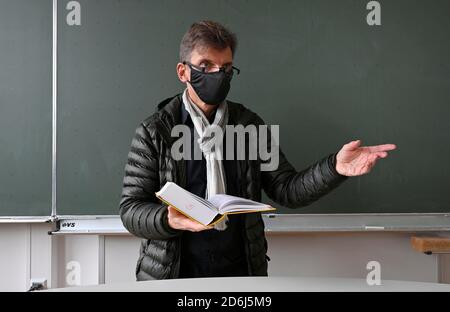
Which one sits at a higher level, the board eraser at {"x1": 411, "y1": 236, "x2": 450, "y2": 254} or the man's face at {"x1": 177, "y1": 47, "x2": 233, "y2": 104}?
the man's face at {"x1": 177, "y1": 47, "x2": 233, "y2": 104}

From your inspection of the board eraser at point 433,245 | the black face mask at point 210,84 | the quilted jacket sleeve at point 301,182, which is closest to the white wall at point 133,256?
the board eraser at point 433,245

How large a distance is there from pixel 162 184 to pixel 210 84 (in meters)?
0.41

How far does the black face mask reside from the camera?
147 centimetres

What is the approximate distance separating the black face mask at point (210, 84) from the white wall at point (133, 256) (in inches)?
37.7

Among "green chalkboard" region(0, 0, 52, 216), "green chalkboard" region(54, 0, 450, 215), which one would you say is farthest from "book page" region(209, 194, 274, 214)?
"green chalkboard" region(0, 0, 52, 216)

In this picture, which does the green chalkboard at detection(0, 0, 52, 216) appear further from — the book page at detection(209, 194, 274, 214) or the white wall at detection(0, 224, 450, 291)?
the book page at detection(209, 194, 274, 214)

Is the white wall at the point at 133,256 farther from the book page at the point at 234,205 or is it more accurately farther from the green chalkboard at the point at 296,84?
the book page at the point at 234,205

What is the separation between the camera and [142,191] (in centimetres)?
143

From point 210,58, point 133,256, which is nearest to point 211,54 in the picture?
point 210,58

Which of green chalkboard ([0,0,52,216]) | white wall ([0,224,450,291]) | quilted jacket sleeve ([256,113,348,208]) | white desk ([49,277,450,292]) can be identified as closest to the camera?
white desk ([49,277,450,292])

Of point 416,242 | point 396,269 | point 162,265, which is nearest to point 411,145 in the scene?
point 416,242

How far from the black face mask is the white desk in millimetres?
673

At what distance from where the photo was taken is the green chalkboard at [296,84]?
2.04m

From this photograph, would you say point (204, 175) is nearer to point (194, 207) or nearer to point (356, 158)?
point (194, 207)
